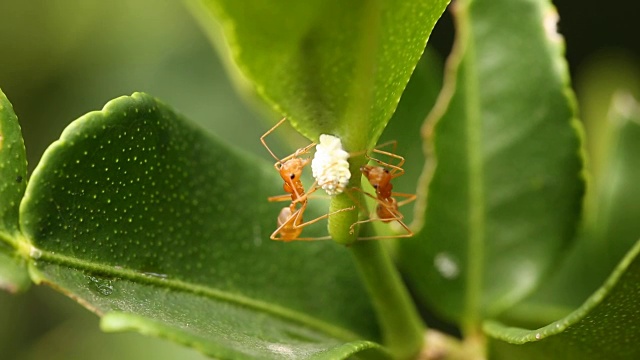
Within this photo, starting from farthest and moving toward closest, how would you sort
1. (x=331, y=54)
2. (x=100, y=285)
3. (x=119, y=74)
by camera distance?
1. (x=119, y=74)
2. (x=100, y=285)
3. (x=331, y=54)

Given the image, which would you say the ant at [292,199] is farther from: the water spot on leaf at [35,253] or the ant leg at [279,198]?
the water spot on leaf at [35,253]

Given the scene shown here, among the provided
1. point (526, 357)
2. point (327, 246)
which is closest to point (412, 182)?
point (327, 246)

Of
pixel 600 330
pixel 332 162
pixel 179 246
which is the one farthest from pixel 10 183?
pixel 600 330

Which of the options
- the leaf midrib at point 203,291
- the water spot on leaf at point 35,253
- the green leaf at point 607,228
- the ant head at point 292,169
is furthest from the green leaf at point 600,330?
the water spot on leaf at point 35,253

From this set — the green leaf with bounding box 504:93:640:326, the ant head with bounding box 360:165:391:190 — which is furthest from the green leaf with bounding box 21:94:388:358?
the green leaf with bounding box 504:93:640:326

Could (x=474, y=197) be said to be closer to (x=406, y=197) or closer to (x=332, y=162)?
(x=406, y=197)

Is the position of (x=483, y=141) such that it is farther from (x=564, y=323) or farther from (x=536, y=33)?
(x=564, y=323)

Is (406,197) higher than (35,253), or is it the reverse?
(35,253)
